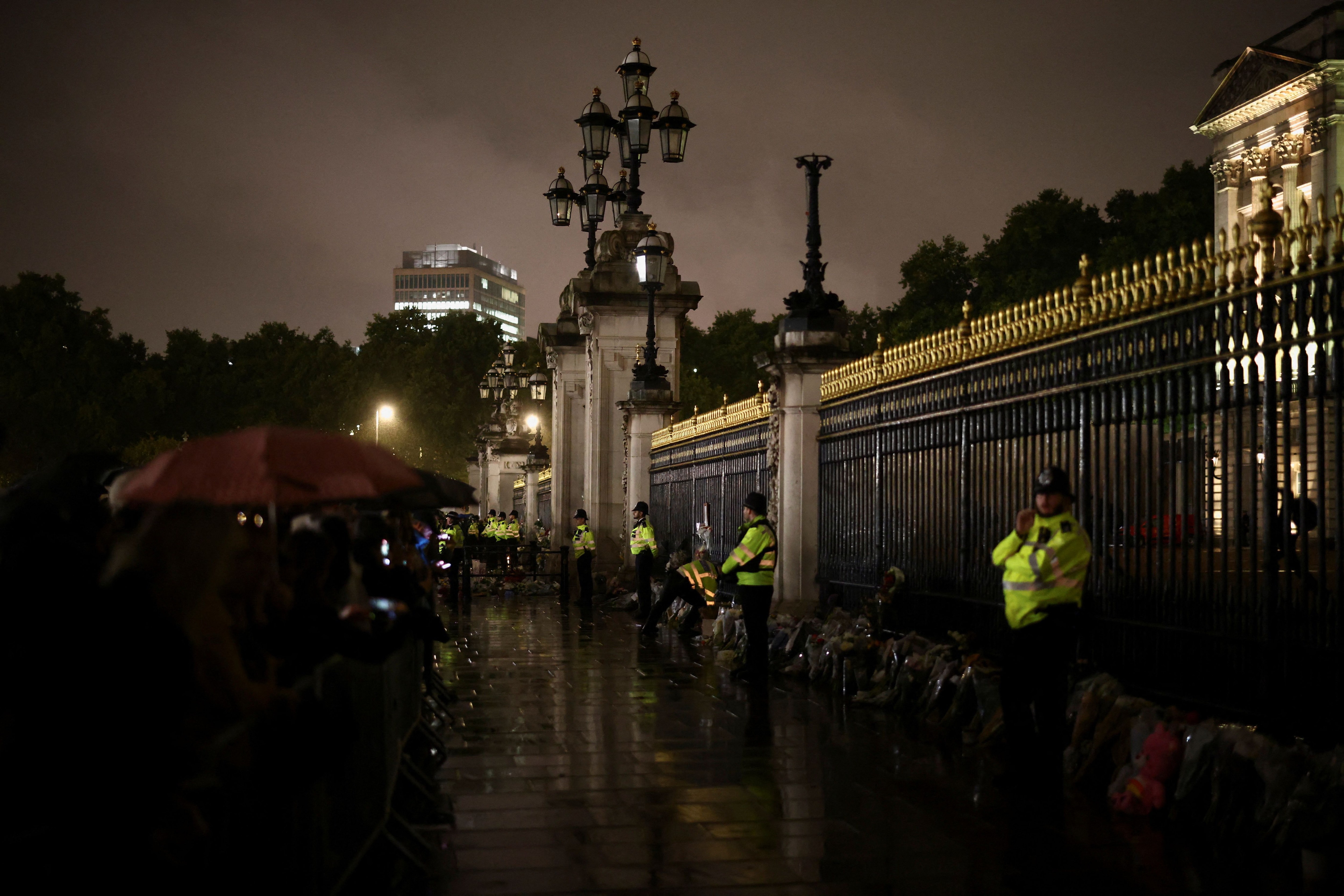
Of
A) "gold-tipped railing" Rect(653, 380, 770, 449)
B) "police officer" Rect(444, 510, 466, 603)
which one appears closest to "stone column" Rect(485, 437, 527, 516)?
"police officer" Rect(444, 510, 466, 603)

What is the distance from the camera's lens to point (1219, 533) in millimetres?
7473

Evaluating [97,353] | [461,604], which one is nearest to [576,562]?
[461,604]

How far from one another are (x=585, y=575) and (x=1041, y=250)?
3192 centimetres

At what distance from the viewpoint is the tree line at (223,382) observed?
6456cm

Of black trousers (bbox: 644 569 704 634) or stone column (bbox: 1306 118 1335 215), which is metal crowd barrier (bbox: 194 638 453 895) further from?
stone column (bbox: 1306 118 1335 215)

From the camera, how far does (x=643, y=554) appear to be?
61.5 ft

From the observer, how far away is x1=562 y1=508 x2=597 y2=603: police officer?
21.2 metres

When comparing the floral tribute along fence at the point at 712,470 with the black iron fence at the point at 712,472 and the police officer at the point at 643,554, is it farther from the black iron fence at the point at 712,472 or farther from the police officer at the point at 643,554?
the police officer at the point at 643,554

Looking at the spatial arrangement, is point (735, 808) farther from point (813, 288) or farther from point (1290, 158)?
point (1290, 158)

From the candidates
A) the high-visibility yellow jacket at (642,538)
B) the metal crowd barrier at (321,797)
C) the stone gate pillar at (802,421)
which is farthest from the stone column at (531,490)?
the metal crowd barrier at (321,797)

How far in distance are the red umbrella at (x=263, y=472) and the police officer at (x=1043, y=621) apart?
3.47 m

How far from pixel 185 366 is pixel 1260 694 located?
75088mm

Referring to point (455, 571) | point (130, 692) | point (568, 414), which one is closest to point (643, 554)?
point (455, 571)

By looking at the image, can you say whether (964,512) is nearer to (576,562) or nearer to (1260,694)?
(1260,694)
